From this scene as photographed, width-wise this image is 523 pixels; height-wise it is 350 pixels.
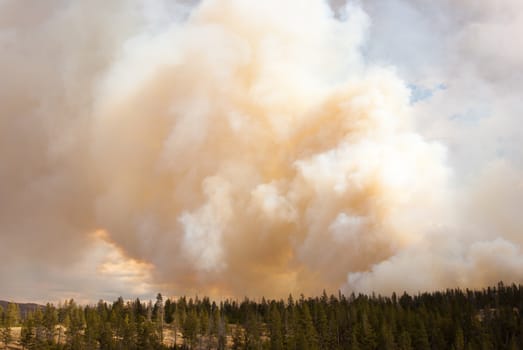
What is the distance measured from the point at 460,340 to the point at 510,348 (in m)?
18.4

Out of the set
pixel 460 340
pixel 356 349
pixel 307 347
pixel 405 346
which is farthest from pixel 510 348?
pixel 307 347

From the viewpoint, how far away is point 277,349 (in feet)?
655

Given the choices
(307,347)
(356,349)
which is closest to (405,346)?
(356,349)

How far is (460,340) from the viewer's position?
19925 centimetres

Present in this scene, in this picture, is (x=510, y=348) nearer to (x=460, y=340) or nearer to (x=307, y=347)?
(x=460, y=340)

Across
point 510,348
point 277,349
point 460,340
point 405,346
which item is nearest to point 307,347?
point 277,349

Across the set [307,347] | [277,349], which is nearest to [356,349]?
[307,347]

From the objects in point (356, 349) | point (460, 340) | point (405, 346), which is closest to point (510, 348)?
point (460, 340)

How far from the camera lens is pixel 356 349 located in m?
193

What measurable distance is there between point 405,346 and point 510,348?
4045 cm

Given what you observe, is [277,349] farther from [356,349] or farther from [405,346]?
[405,346]

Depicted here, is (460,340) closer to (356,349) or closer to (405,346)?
(405,346)

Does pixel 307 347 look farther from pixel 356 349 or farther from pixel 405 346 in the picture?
pixel 405 346

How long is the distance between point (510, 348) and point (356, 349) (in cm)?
6035
